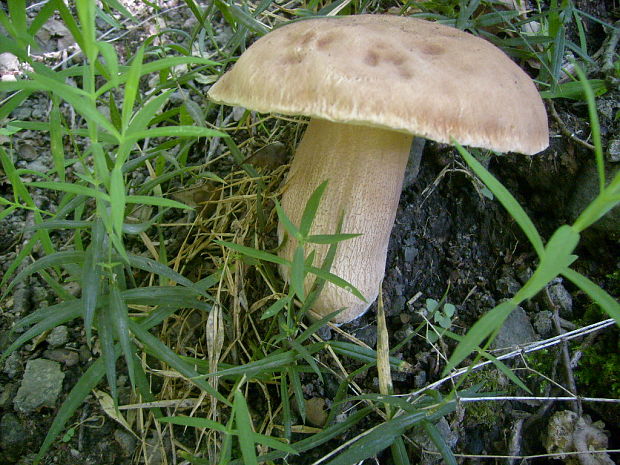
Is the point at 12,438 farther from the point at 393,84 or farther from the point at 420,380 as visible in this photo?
the point at 393,84

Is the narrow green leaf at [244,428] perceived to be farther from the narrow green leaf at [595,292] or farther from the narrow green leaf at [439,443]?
the narrow green leaf at [595,292]

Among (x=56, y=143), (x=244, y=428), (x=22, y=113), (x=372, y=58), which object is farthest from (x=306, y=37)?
(x=22, y=113)

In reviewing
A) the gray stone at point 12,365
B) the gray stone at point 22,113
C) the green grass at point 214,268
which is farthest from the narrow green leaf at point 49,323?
the gray stone at point 22,113

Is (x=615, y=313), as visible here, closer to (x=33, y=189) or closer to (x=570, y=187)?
(x=570, y=187)

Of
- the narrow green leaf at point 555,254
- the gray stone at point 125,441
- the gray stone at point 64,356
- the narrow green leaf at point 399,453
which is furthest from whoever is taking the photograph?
the gray stone at point 64,356

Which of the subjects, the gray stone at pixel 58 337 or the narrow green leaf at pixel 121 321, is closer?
the narrow green leaf at pixel 121 321
